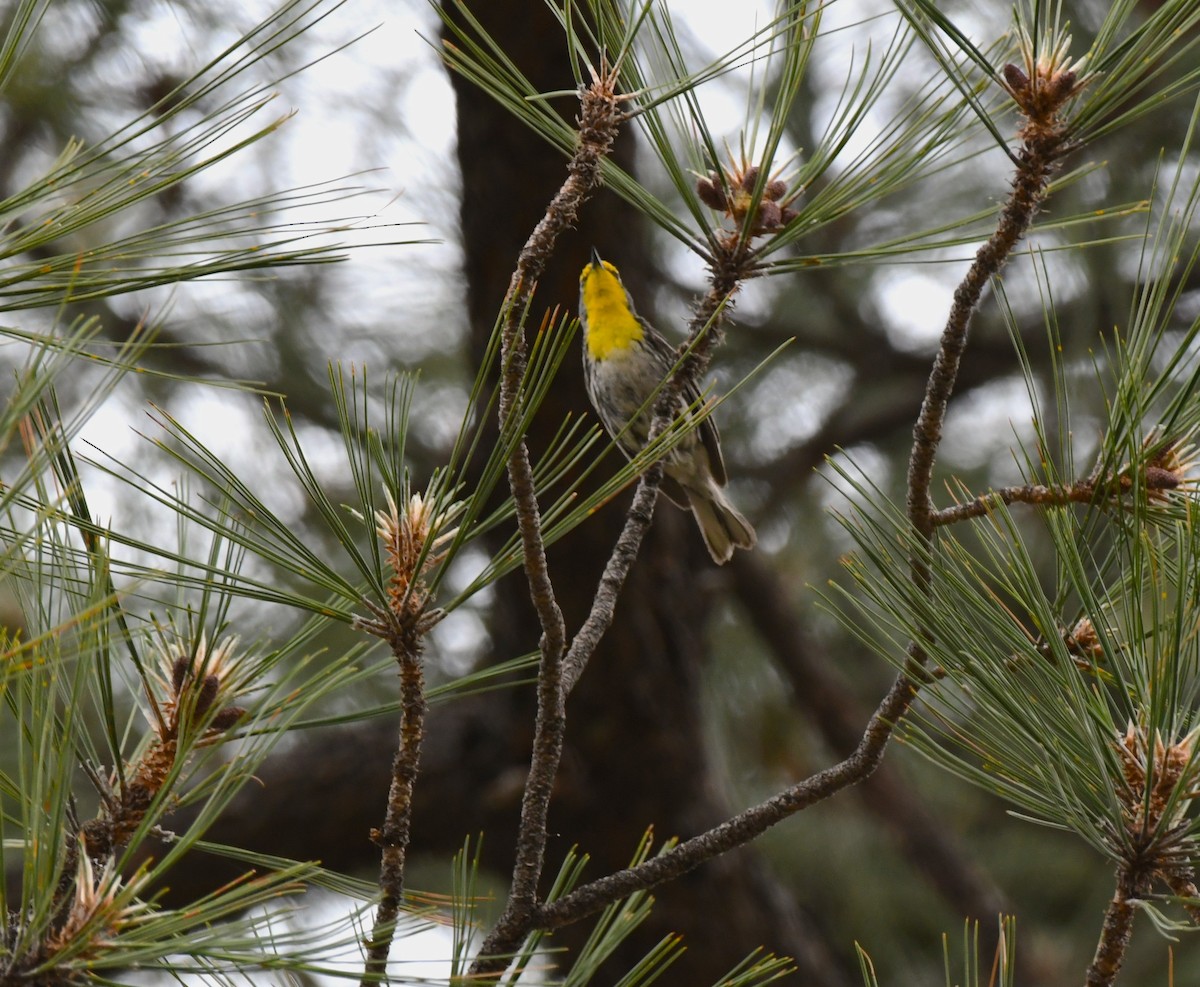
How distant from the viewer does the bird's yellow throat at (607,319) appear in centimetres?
351

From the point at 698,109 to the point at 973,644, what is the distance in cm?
72

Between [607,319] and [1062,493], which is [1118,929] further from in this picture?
[607,319]

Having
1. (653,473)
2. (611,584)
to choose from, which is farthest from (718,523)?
(611,584)

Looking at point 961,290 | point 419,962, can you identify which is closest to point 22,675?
point 419,962

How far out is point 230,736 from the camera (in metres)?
1.15

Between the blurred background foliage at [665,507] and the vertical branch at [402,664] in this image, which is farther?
the blurred background foliage at [665,507]

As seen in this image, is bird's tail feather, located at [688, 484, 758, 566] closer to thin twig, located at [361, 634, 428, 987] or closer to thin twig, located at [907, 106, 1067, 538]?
thin twig, located at [907, 106, 1067, 538]

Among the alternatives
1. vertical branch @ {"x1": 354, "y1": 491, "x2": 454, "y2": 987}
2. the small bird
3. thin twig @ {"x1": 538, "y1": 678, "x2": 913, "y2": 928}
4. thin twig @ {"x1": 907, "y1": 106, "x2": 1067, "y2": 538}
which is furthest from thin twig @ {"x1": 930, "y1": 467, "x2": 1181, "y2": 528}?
the small bird

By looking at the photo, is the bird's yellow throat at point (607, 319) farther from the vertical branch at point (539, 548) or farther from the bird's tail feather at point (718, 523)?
the vertical branch at point (539, 548)

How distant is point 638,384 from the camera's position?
150 inches

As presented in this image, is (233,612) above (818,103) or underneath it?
underneath

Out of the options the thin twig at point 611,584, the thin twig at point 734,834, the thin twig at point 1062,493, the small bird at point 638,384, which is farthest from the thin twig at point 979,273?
the small bird at point 638,384

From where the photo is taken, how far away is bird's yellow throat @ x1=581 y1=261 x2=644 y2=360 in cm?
351

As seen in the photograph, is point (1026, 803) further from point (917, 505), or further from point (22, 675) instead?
point (22, 675)
